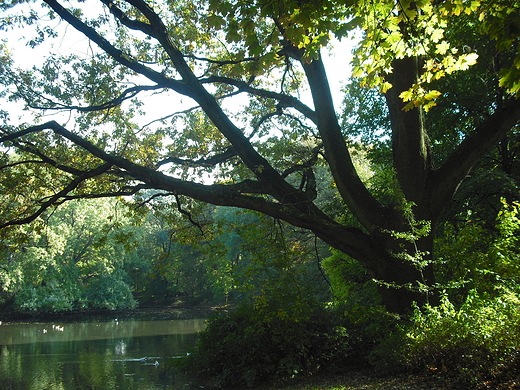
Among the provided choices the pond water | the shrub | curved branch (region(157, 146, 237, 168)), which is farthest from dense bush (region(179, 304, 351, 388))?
curved branch (region(157, 146, 237, 168))

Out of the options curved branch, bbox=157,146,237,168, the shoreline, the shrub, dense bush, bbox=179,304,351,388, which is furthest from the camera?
the shoreline

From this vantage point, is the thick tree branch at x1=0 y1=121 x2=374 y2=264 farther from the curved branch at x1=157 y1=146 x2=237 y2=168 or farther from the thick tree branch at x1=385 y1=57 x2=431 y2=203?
the curved branch at x1=157 y1=146 x2=237 y2=168

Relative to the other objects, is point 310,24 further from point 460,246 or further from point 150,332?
point 150,332

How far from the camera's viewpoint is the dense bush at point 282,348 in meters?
8.02

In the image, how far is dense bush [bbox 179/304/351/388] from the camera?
8016 mm

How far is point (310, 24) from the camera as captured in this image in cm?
429

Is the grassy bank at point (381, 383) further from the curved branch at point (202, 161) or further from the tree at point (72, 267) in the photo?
the tree at point (72, 267)

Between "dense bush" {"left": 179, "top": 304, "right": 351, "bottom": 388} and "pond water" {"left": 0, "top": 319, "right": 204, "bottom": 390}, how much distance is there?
82.7 inches

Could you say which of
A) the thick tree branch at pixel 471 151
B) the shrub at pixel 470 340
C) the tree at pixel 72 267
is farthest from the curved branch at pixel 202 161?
the tree at pixel 72 267

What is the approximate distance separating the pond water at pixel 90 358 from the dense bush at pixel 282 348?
210 centimetres

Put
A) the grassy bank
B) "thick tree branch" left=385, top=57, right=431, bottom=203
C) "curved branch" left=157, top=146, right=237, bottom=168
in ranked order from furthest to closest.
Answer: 1. "curved branch" left=157, top=146, right=237, bottom=168
2. "thick tree branch" left=385, top=57, right=431, bottom=203
3. the grassy bank

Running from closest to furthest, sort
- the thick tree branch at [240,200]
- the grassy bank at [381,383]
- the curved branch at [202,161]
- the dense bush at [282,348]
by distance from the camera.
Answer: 1. the grassy bank at [381,383]
2. the thick tree branch at [240,200]
3. the dense bush at [282,348]
4. the curved branch at [202,161]

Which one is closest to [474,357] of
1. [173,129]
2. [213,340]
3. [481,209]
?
[213,340]

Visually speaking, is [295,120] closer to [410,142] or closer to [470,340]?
[410,142]
